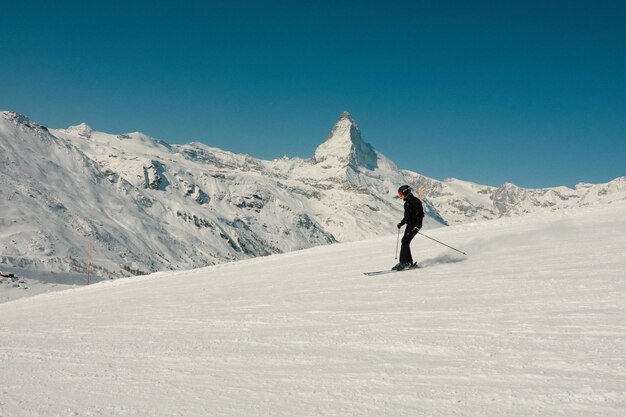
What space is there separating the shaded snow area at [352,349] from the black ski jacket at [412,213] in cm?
220

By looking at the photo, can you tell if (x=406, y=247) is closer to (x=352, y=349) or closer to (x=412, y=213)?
(x=412, y=213)

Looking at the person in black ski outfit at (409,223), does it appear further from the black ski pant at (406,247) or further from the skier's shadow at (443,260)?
the skier's shadow at (443,260)

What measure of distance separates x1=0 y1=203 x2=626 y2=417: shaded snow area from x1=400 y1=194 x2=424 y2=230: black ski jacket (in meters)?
2.20

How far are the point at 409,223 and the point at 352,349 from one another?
30.2ft

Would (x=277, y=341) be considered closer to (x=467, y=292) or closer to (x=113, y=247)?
(x=467, y=292)

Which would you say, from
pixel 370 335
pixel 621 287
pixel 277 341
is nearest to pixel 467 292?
pixel 621 287

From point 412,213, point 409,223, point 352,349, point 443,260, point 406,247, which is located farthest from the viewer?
point 443,260

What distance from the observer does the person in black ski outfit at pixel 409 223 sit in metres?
14.5

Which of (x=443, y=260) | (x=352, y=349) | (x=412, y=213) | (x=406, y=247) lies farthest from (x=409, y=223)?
(x=352, y=349)

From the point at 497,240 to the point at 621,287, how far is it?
9.15 m

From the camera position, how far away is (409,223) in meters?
14.9

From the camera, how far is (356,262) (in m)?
17.8

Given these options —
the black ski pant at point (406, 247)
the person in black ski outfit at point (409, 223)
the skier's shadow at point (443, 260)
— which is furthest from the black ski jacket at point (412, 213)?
the skier's shadow at point (443, 260)

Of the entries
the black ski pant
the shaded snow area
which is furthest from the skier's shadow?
the shaded snow area
